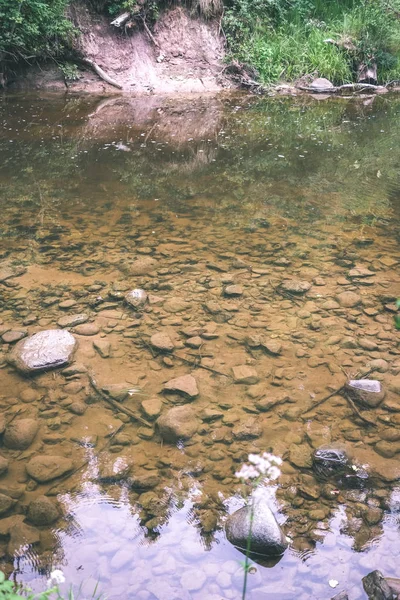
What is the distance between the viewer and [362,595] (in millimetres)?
2021

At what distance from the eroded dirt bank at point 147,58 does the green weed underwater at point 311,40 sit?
2.28 feet

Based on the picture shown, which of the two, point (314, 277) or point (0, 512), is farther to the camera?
point (314, 277)

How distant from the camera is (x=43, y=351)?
3.41 metres

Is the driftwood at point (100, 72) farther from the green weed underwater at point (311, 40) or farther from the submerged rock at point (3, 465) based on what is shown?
the submerged rock at point (3, 465)

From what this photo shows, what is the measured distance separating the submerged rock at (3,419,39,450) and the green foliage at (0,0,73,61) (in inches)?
345

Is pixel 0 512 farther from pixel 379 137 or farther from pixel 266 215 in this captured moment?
pixel 379 137

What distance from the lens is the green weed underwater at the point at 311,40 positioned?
1243cm

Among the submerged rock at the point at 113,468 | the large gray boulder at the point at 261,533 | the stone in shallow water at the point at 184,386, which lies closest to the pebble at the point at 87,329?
the stone in shallow water at the point at 184,386

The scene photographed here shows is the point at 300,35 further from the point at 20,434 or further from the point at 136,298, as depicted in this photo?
the point at 20,434

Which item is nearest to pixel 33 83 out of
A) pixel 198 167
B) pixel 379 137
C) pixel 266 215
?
pixel 198 167

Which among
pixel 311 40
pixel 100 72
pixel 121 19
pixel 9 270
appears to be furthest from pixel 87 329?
pixel 311 40

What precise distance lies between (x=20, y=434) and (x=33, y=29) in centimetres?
939

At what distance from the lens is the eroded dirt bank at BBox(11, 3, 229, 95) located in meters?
11.3

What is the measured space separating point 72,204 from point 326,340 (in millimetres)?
3399
